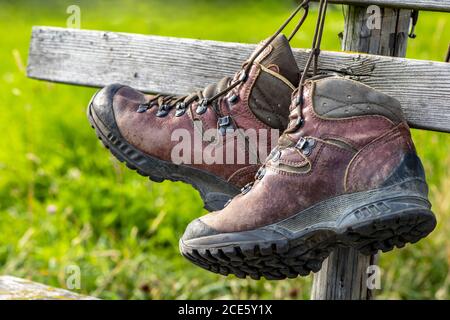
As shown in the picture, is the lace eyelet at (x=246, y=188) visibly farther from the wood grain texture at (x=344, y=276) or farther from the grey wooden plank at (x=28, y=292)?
the grey wooden plank at (x=28, y=292)

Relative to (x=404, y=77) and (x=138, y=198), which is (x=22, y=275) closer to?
(x=138, y=198)

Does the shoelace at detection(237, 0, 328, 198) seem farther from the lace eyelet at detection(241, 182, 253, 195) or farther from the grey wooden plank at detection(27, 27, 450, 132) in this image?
the grey wooden plank at detection(27, 27, 450, 132)

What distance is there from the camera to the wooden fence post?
1.98 m

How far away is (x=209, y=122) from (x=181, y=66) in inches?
17.2

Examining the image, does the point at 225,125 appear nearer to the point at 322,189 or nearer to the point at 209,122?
the point at 209,122

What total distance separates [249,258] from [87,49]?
1.09 metres

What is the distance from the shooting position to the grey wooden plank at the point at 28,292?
229 cm

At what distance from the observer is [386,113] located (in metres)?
1.61

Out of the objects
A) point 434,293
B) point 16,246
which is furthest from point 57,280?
point 434,293

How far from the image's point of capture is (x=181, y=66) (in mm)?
2244

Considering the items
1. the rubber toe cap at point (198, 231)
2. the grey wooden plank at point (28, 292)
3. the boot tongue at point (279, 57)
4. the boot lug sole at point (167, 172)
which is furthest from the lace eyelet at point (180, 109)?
the grey wooden plank at point (28, 292)

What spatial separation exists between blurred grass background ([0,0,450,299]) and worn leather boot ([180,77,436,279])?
4.48 feet

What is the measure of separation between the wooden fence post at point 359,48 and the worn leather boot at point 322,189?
1.29 ft

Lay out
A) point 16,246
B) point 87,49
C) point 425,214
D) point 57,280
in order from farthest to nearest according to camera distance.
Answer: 1. point 16,246
2. point 57,280
3. point 87,49
4. point 425,214
